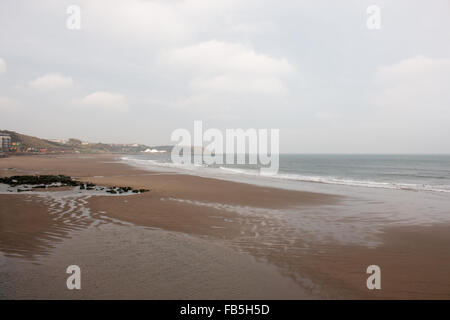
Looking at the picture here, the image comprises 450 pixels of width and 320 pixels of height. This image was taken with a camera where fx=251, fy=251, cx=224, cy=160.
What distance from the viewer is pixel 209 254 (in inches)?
259

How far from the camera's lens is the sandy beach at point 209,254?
482 centimetres

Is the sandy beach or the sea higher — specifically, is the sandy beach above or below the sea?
above

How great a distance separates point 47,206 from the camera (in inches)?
462

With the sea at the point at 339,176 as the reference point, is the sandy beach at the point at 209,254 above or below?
above

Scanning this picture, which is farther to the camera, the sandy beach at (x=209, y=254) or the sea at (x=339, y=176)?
the sea at (x=339, y=176)

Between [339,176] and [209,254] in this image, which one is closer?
[209,254]

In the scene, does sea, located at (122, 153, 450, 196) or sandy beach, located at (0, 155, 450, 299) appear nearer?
sandy beach, located at (0, 155, 450, 299)

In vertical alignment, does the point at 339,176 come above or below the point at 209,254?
below

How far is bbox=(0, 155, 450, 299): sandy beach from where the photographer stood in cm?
482
